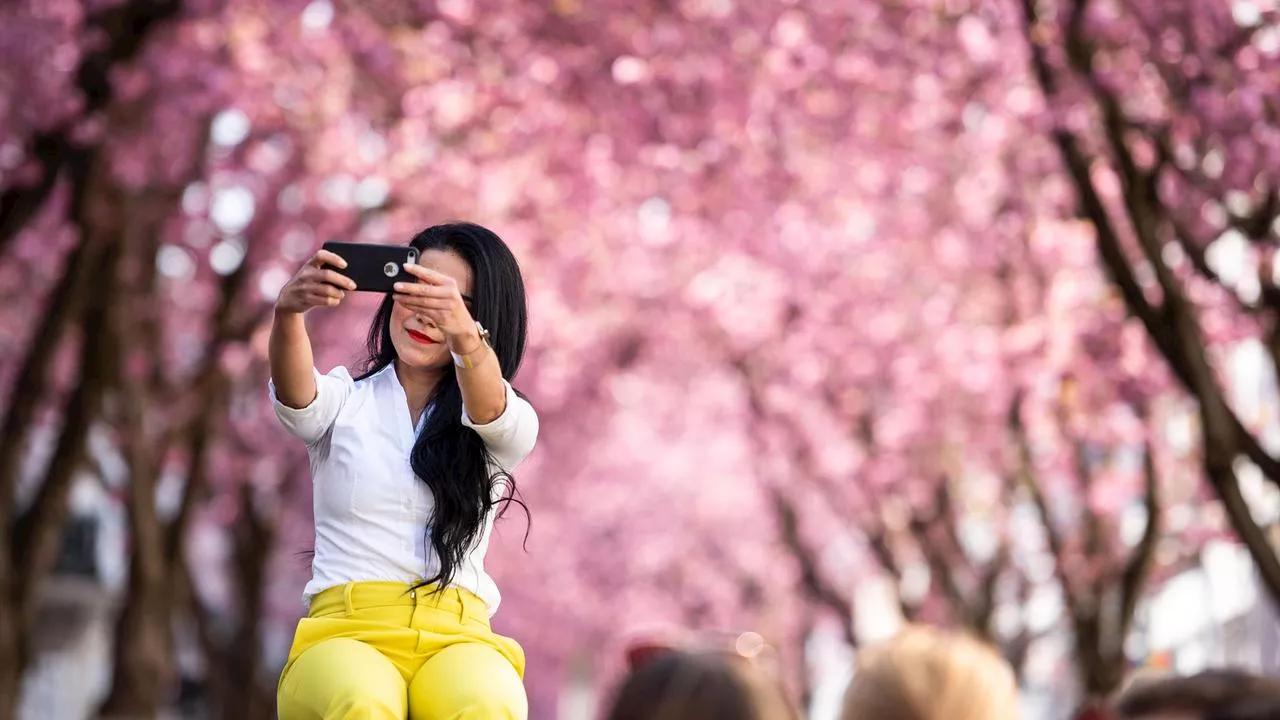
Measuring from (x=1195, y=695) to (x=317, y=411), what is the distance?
2449mm

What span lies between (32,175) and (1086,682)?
31.6 feet

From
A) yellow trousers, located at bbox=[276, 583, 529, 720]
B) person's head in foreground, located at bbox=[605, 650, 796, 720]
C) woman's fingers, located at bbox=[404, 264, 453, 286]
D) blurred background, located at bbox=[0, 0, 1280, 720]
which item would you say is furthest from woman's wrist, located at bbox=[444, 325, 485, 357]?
blurred background, located at bbox=[0, 0, 1280, 720]

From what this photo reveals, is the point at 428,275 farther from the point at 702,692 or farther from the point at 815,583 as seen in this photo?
the point at 815,583

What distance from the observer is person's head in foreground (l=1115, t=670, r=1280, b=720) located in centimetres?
314

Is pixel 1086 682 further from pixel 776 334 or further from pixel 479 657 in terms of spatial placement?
pixel 479 657

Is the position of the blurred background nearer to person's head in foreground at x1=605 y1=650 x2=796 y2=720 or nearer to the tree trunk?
the tree trunk

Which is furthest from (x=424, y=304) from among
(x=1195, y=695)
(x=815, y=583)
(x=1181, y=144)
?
(x=815, y=583)

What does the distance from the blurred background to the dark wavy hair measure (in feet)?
7.72

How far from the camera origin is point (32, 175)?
12336 mm

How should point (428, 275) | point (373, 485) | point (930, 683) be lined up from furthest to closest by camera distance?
point (373, 485), point (428, 275), point (930, 683)

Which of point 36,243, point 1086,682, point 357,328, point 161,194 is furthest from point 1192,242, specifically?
point 357,328

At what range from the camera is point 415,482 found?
4957mm

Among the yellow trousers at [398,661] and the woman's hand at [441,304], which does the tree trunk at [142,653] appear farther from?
the woman's hand at [441,304]

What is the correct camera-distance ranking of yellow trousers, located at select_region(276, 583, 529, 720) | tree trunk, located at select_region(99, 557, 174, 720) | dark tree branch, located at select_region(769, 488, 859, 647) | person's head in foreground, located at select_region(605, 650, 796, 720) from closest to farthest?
person's head in foreground, located at select_region(605, 650, 796, 720) → yellow trousers, located at select_region(276, 583, 529, 720) → tree trunk, located at select_region(99, 557, 174, 720) → dark tree branch, located at select_region(769, 488, 859, 647)
